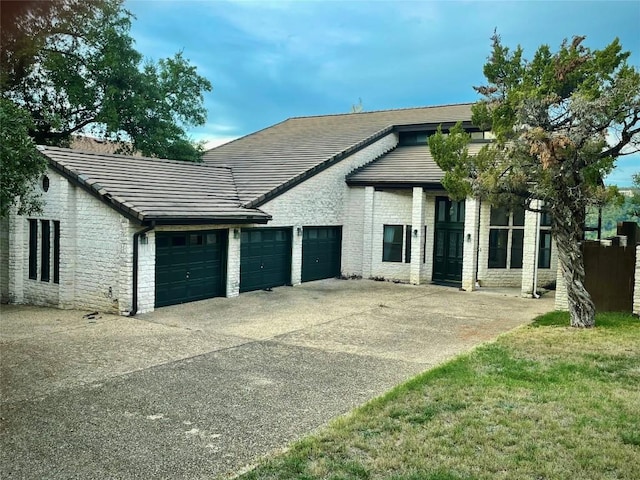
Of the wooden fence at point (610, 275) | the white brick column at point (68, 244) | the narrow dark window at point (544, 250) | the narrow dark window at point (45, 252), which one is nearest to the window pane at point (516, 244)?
the narrow dark window at point (544, 250)

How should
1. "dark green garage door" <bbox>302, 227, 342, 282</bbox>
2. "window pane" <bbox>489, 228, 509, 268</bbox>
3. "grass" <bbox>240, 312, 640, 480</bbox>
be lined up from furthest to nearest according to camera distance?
"dark green garage door" <bbox>302, 227, 342, 282</bbox>, "window pane" <bbox>489, 228, 509, 268</bbox>, "grass" <bbox>240, 312, 640, 480</bbox>

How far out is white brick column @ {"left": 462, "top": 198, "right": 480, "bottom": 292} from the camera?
18.2 m

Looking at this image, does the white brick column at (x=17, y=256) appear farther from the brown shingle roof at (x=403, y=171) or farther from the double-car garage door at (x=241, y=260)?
the brown shingle roof at (x=403, y=171)

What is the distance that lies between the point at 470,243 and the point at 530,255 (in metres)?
1.93

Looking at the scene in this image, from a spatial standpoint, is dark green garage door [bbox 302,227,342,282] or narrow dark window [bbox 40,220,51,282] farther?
dark green garage door [bbox 302,227,342,282]

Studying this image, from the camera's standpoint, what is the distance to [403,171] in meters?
20.4

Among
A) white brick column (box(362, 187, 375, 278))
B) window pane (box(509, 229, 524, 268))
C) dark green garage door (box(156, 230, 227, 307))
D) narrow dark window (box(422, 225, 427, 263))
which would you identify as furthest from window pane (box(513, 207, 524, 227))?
dark green garage door (box(156, 230, 227, 307))

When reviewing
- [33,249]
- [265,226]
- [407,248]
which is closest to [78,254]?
[33,249]

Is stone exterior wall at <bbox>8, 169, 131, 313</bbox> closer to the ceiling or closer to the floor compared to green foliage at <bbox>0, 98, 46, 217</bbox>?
closer to the floor

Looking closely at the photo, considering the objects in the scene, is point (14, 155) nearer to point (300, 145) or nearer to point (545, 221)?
point (545, 221)

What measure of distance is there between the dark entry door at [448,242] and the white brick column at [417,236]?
885 millimetres

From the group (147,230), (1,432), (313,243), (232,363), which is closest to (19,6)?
(1,432)

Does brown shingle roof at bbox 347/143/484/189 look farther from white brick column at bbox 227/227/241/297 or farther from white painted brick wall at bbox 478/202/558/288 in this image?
white brick column at bbox 227/227/241/297

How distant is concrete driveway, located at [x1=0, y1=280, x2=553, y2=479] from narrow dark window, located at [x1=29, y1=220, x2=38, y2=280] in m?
1.08
